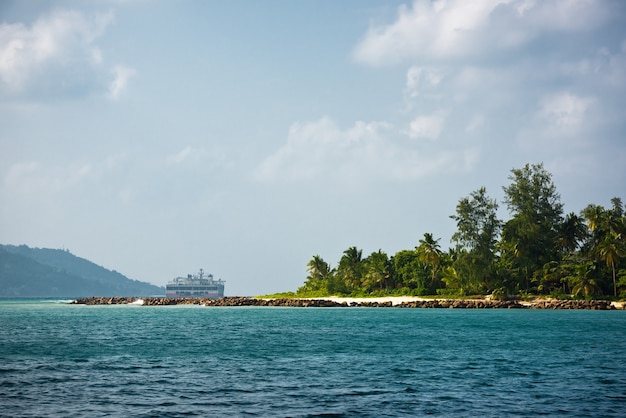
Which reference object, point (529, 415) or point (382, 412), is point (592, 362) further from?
point (382, 412)

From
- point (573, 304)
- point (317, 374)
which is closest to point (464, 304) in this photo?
point (573, 304)

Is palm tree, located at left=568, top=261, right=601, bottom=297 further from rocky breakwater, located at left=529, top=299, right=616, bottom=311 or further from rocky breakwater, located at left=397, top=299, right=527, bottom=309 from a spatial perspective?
rocky breakwater, located at left=397, top=299, right=527, bottom=309

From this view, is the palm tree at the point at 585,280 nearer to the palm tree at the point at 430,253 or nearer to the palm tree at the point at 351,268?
the palm tree at the point at 430,253

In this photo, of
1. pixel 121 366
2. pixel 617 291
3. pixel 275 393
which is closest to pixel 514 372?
pixel 275 393

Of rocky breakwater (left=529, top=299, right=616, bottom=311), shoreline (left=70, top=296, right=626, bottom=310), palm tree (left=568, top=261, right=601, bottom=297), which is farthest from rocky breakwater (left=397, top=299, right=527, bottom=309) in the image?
palm tree (left=568, top=261, right=601, bottom=297)

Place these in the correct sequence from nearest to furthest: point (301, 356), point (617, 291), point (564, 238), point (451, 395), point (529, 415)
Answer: point (529, 415), point (451, 395), point (301, 356), point (617, 291), point (564, 238)

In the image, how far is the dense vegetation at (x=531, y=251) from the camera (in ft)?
339

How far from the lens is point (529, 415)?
22.6 metres

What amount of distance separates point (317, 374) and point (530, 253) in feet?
294

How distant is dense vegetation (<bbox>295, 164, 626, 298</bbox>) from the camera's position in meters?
103

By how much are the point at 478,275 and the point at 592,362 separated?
3101 inches

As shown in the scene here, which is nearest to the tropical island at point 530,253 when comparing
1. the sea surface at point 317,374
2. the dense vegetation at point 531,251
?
the dense vegetation at point 531,251

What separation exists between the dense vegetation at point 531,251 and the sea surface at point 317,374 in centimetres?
4907

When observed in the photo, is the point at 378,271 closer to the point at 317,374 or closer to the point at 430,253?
the point at 430,253
